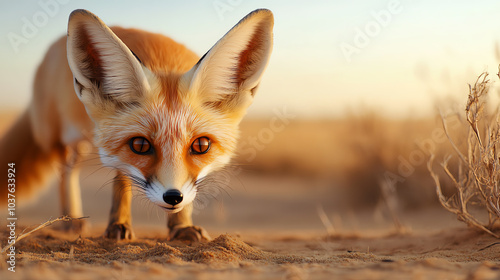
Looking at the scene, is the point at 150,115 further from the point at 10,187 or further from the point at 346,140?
the point at 346,140

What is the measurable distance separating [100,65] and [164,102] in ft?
1.74

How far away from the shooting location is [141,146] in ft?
9.46

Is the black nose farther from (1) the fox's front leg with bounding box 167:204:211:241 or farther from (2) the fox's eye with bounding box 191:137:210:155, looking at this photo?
(1) the fox's front leg with bounding box 167:204:211:241

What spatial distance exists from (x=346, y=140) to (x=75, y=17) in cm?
638

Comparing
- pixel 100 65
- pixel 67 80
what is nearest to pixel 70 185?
pixel 67 80

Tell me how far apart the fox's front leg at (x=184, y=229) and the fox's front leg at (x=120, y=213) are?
0.32 metres

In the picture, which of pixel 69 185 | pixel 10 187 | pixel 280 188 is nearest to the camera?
pixel 69 185

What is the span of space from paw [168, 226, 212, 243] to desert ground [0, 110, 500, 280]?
10cm

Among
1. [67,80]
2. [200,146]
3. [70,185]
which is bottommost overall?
[70,185]

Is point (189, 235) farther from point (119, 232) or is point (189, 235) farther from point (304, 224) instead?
point (304, 224)

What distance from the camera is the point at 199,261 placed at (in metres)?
2.52

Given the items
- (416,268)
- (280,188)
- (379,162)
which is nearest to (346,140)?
(379,162)

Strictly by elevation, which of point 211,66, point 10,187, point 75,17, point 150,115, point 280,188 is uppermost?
point 75,17

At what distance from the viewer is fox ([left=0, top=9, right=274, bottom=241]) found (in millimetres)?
2820
